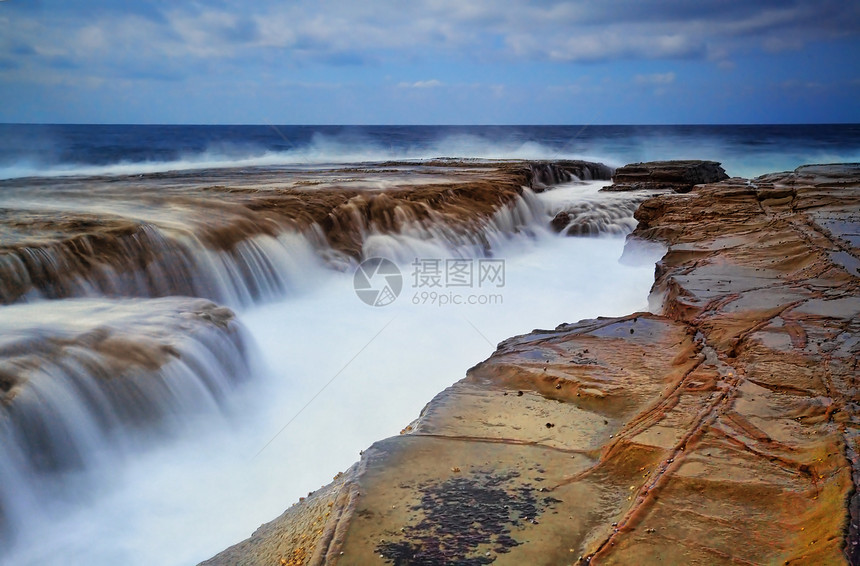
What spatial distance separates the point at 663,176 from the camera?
18.3 meters

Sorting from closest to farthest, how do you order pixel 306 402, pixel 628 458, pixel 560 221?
pixel 628 458 → pixel 306 402 → pixel 560 221

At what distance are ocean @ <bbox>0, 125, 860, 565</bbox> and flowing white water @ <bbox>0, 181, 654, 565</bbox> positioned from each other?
20mm

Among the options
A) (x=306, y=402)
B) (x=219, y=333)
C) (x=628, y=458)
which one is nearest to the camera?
(x=628, y=458)

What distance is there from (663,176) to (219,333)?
605 inches

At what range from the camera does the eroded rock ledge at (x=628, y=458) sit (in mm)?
2275

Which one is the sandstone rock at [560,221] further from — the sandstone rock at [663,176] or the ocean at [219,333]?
the sandstone rock at [663,176]

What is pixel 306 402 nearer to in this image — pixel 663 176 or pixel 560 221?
pixel 560 221

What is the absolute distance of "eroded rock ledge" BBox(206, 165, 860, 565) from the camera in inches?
89.6

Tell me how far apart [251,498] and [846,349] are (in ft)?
13.4

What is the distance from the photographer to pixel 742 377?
354 centimetres

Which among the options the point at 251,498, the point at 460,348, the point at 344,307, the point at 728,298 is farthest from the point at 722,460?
the point at 344,307
